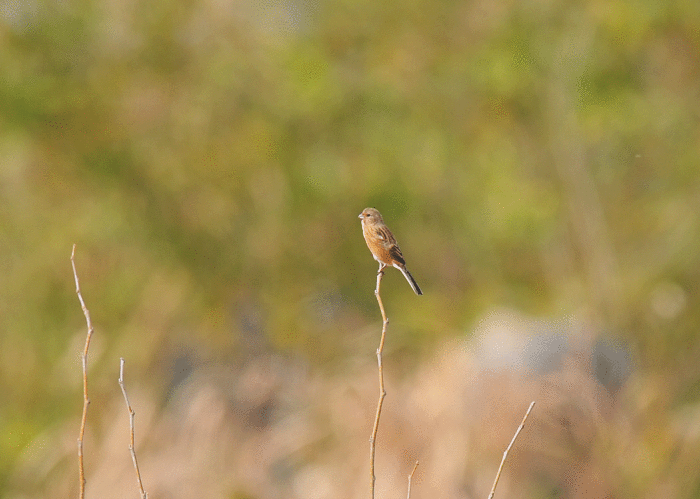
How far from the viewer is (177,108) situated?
261 inches

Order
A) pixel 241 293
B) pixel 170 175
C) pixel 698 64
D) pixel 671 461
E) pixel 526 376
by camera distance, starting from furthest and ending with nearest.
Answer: pixel 241 293
pixel 170 175
pixel 698 64
pixel 526 376
pixel 671 461

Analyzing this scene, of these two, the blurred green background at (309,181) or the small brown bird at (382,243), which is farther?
the blurred green background at (309,181)

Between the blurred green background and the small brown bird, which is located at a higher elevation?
the blurred green background

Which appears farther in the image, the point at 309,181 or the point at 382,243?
the point at 309,181

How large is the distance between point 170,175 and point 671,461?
4.24m

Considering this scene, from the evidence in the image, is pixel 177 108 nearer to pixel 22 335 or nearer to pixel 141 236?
pixel 141 236

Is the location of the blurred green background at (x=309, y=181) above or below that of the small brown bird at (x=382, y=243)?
above

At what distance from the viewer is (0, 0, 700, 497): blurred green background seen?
596cm

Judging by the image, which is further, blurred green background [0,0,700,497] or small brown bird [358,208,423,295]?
blurred green background [0,0,700,497]

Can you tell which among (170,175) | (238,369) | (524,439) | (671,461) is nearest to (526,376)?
(524,439)

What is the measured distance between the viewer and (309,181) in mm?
6691

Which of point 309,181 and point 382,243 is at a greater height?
point 309,181

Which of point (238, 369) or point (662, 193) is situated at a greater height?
point (662, 193)

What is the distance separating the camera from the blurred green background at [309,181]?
5.96 m
